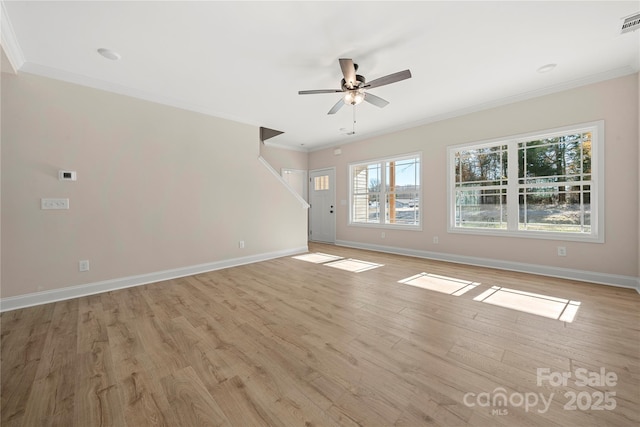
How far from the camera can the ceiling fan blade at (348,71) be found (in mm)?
2646

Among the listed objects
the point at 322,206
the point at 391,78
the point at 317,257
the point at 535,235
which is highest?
the point at 391,78

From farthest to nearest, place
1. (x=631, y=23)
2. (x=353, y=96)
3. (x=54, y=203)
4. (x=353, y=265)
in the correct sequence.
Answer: (x=353, y=265) < (x=353, y=96) < (x=54, y=203) < (x=631, y=23)

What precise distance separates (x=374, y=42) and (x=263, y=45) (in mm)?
1160

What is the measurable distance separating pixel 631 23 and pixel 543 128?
1.64 meters

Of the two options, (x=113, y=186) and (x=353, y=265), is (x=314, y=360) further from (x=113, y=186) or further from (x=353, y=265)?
(x=113, y=186)

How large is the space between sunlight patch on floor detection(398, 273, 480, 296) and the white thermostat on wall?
176 inches

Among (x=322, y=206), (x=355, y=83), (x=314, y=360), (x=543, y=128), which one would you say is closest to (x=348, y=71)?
(x=355, y=83)

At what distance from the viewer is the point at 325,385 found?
60.9 inches

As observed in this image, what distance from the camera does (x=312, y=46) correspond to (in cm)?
265

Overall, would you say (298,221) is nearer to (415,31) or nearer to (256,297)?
(256,297)

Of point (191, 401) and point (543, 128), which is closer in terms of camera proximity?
point (191, 401)

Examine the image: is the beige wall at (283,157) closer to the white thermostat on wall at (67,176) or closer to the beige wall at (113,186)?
the beige wall at (113,186)

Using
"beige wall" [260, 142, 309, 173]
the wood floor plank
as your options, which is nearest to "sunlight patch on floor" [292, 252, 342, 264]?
"beige wall" [260, 142, 309, 173]

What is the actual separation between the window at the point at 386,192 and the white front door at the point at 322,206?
0.68 metres
